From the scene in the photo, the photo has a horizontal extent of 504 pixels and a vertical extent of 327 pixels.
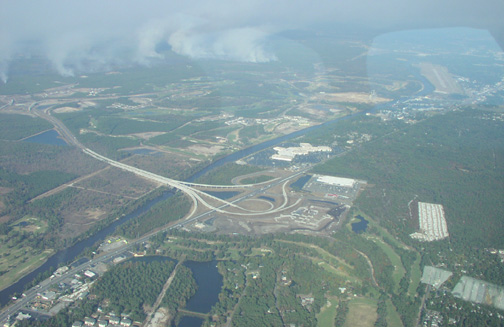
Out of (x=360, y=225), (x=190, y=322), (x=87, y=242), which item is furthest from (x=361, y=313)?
(x=87, y=242)

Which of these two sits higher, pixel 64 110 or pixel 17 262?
pixel 17 262

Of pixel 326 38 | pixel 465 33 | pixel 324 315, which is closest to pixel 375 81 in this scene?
pixel 465 33

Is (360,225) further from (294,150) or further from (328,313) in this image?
(294,150)

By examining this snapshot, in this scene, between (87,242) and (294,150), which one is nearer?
(87,242)

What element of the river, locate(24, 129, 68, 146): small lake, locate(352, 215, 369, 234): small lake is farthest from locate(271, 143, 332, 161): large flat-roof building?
locate(24, 129, 68, 146): small lake

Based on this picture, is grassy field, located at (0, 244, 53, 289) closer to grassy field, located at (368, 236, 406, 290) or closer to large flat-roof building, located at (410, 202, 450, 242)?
grassy field, located at (368, 236, 406, 290)

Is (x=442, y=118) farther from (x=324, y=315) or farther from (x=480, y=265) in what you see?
(x=324, y=315)
